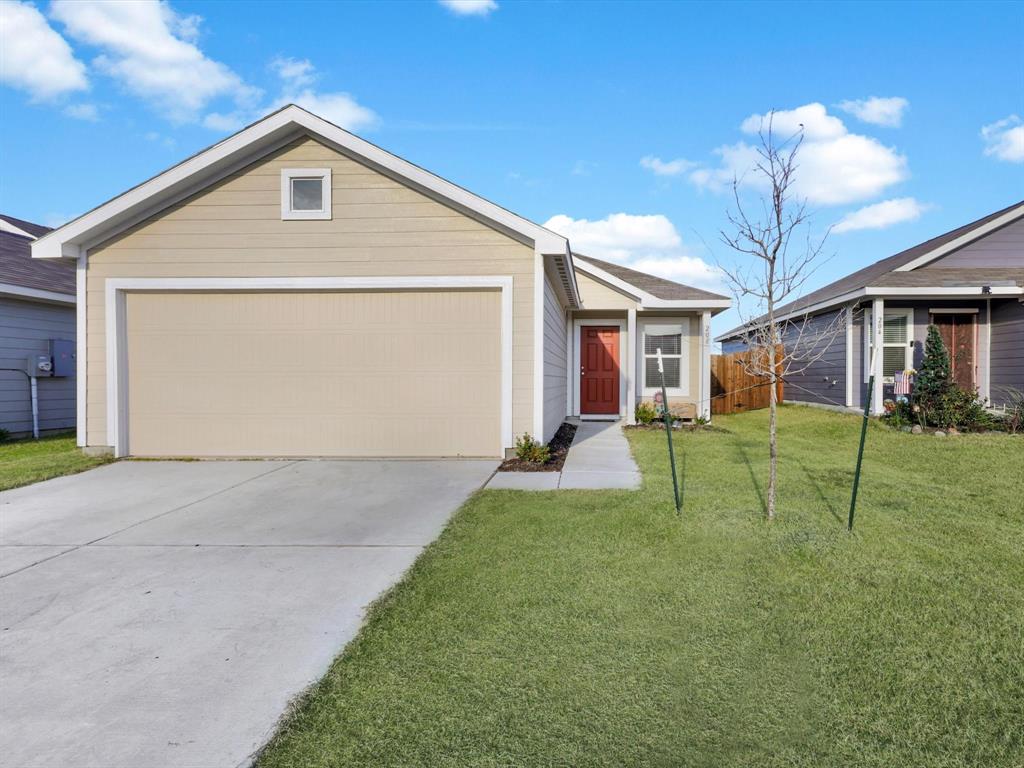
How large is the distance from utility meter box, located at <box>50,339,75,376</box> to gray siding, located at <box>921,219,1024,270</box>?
18.8 meters

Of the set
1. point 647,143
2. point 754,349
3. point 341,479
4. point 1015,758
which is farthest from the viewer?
point 647,143

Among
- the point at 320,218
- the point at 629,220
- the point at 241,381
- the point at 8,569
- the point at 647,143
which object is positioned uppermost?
the point at 629,220

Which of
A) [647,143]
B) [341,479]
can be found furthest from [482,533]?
[647,143]

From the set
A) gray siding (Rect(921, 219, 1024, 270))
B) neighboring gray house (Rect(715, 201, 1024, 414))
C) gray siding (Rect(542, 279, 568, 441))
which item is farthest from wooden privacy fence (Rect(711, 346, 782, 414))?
gray siding (Rect(542, 279, 568, 441))

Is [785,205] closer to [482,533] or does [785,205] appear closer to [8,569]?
[482,533]

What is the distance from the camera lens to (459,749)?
1935 millimetres

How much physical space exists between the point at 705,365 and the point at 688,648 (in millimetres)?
10881

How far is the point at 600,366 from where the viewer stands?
13.3 m

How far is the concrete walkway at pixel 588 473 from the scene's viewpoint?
623 centimetres

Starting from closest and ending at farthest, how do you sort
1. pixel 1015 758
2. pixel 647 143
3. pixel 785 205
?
pixel 1015 758, pixel 785 205, pixel 647 143

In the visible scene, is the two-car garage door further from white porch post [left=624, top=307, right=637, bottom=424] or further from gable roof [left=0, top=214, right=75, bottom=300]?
white porch post [left=624, top=307, right=637, bottom=424]

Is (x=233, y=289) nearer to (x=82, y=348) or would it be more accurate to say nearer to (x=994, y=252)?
(x=82, y=348)

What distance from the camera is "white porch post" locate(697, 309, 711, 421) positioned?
12.7m

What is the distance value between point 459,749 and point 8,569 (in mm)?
3792
